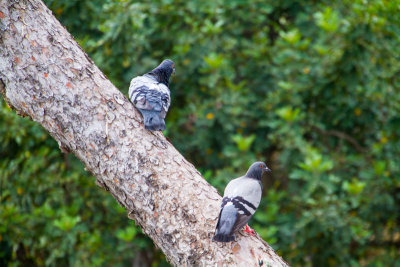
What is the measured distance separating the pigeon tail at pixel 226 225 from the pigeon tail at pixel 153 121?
0.71m

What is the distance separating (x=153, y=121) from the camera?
10.1 feet

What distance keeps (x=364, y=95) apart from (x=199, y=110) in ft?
6.68

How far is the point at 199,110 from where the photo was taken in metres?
5.38

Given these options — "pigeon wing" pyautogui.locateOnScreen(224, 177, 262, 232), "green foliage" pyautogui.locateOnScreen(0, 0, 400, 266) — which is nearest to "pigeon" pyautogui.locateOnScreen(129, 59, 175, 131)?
"pigeon wing" pyautogui.locateOnScreen(224, 177, 262, 232)

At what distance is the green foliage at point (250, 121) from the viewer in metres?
4.97

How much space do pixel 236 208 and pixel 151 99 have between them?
1024 millimetres

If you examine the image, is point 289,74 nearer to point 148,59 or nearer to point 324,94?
point 324,94

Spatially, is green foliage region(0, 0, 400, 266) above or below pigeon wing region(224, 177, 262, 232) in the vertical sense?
below

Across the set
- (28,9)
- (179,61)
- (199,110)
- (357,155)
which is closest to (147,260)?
(199,110)

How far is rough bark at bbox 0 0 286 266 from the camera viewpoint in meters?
2.89

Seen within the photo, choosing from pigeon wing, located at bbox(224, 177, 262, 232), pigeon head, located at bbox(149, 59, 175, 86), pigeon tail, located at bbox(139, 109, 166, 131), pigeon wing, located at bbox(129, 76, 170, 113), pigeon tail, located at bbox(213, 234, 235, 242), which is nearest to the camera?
pigeon tail, located at bbox(213, 234, 235, 242)

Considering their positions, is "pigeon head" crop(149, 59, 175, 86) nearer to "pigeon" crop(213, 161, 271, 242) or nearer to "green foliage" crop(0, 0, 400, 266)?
"green foliage" crop(0, 0, 400, 266)

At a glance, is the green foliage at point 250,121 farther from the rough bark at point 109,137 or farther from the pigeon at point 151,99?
the rough bark at point 109,137

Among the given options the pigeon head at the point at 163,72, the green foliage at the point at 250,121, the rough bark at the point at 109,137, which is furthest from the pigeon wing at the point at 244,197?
the green foliage at the point at 250,121
